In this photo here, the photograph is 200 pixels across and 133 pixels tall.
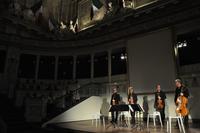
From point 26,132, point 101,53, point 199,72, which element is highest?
point 101,53

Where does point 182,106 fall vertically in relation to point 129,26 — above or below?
below

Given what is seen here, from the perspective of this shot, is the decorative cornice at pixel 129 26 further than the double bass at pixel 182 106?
Yes

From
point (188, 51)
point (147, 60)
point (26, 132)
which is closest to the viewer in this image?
point (26, 132)

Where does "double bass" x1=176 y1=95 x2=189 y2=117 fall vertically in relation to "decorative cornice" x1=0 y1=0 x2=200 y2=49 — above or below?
below

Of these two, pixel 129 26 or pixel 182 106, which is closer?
pixel 182 106

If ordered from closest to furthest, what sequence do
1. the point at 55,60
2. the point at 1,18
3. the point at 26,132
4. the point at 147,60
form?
the point at 26,132
the point at 147,60
the point at 1,18
the point at 55,60

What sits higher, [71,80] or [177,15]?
[177,15]

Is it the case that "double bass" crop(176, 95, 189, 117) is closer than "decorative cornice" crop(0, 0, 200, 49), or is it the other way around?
"double bass" crop(176, 95, 189, 117)

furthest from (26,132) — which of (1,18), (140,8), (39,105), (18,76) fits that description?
(140,8)

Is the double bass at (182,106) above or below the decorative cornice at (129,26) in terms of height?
below

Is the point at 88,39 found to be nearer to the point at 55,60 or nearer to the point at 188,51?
the point at 55,60

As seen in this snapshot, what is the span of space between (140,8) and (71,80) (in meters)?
6.71

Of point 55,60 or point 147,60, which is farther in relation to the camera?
point 55,60

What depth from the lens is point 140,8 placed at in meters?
10.3
